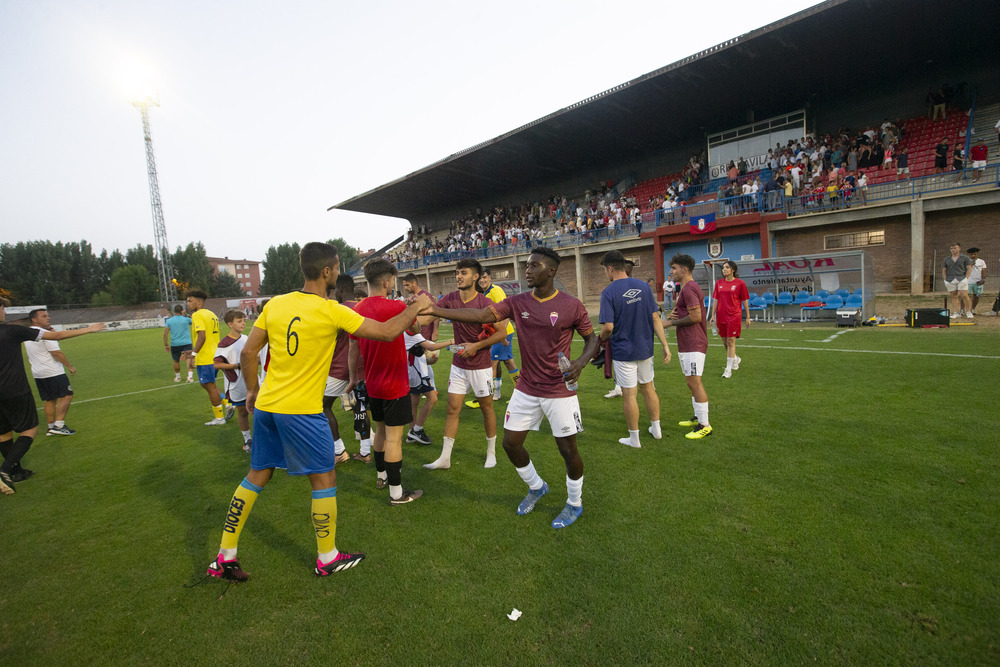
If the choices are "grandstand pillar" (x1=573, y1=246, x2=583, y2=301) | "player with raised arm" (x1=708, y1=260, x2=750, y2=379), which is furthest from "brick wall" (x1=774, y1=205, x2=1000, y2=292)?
"player with raised arm" (x1=708, y1=260, x2=750, y2=379)

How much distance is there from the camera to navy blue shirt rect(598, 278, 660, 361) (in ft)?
16.4

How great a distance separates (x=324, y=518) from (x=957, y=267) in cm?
1766

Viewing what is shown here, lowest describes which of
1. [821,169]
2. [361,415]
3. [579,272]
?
[361,415]

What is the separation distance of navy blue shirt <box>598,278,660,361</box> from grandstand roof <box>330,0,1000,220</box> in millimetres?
20344

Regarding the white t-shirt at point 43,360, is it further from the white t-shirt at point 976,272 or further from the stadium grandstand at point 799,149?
the stadium grandstand at point 799,149

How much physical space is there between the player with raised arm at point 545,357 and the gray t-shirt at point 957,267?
15.5 metres

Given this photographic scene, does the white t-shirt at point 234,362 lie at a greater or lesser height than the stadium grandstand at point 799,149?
lesser

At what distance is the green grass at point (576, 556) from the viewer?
99.3 inches

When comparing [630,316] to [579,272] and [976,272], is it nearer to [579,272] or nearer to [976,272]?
[976,272]

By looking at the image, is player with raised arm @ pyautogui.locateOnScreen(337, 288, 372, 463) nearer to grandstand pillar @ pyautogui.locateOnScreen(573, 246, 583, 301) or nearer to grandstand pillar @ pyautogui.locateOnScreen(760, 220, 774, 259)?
grandstand pillar @ pyautogui.locateOnScreen(760, 220, 774, 259)

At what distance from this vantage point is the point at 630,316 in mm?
5062

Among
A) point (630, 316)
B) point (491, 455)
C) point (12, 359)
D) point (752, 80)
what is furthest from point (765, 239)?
point (12, 359)

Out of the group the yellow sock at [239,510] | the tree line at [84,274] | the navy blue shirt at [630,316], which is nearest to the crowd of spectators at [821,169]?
the navy blue shirt at [630,316]

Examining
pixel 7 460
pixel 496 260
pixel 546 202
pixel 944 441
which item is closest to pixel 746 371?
pixel 944 441
